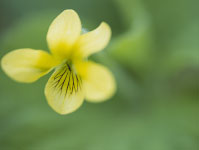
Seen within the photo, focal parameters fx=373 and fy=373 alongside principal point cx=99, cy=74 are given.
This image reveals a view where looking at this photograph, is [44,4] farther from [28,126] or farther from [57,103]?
[57,103]

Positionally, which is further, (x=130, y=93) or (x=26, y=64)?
(x=130, y=93)

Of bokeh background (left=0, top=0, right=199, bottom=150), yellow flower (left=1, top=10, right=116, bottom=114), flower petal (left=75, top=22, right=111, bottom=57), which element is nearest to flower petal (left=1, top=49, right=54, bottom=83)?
yellow flower (left=1, top=10, right=116, bottom=114)

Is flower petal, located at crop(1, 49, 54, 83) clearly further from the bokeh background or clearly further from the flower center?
the bokeh background

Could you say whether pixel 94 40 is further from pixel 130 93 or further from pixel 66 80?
pixel 130 93

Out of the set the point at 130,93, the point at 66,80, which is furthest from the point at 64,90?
the point at 130,93

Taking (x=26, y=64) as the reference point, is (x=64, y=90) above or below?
below

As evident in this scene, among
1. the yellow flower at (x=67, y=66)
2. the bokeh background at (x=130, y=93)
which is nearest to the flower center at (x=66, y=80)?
the yellow flower at (x=67, y=66)

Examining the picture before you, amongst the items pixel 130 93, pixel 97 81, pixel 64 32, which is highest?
pixel 130 93

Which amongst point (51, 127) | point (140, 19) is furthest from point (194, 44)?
point (51, 127)

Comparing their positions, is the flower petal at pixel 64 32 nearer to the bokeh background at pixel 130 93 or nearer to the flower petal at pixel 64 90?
the flower petal at pixel 64 90
